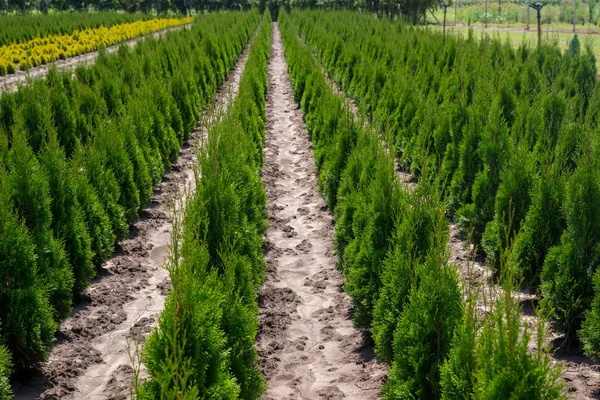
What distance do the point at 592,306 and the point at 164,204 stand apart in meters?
6.94

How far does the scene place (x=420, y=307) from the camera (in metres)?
4.93

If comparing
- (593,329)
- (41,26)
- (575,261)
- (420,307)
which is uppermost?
(41,26)

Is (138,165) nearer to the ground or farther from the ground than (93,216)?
farther from the ground

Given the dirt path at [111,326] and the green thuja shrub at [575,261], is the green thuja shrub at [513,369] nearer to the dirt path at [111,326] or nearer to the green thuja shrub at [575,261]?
the dirt path at [111,326]

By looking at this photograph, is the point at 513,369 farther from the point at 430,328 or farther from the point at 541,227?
the point at 541,227

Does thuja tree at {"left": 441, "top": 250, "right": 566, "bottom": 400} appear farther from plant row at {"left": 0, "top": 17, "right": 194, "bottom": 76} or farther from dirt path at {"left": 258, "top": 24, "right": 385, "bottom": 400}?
plant row at {"left": 0, "top": 17, "right": 194, "bottom": 76}

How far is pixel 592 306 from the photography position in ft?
19.2

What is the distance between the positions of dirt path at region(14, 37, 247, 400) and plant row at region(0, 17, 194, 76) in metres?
13.5

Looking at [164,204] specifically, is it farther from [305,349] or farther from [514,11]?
[514,11]

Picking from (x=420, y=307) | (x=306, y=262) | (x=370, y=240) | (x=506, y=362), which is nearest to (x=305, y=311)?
(x=370, y=240)

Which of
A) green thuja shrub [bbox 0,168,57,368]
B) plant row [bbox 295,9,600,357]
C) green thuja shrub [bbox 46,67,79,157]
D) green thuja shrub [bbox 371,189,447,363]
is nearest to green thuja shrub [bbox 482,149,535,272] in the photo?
plant row [bbox 295,9,600,357]

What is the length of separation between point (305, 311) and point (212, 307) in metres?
2.70

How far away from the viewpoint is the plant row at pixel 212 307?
14.2 feet

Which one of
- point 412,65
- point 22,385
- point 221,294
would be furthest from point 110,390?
point 412,65
